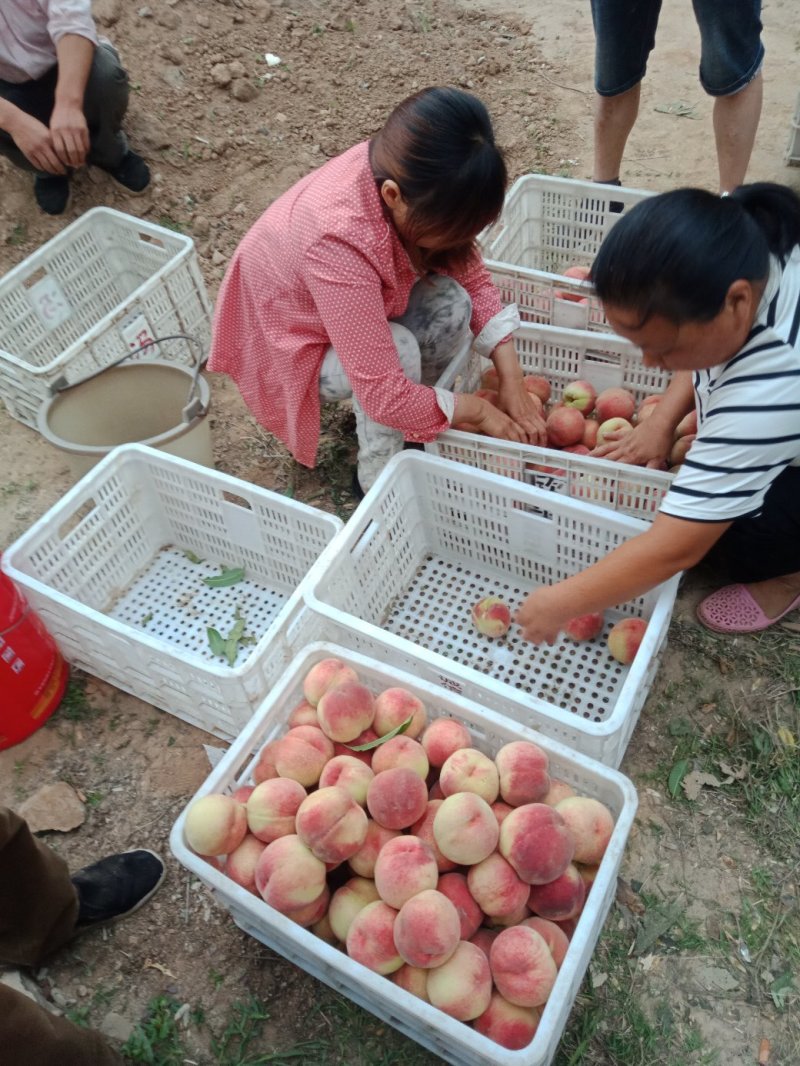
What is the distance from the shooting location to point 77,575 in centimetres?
211

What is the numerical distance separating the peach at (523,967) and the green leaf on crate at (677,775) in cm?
66

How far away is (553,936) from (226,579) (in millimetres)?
1344

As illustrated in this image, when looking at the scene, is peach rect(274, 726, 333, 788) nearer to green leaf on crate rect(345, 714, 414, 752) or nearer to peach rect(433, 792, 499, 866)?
green leaf on crate rect(345, 714, 414, 752)

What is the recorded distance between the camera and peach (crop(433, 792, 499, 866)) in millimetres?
1275

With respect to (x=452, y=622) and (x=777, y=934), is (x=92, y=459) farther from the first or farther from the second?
(x=777, y=934)

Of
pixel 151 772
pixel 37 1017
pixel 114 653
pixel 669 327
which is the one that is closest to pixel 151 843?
pixel 151 772

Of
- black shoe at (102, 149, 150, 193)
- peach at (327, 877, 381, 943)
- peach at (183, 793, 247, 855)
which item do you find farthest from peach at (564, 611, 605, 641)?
black shoe at (102, 149, 150, 193)

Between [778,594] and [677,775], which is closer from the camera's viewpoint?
[677,775]

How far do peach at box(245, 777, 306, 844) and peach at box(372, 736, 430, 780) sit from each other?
16 centimetres

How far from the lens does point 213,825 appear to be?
4.42 feet

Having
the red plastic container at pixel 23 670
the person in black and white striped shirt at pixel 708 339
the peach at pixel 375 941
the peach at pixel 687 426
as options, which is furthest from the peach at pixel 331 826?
the peach at pixel 687 426

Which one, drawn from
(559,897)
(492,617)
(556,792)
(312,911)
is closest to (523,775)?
(556,792)

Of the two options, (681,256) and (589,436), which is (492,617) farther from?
(681,256)

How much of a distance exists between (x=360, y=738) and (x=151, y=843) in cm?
67
